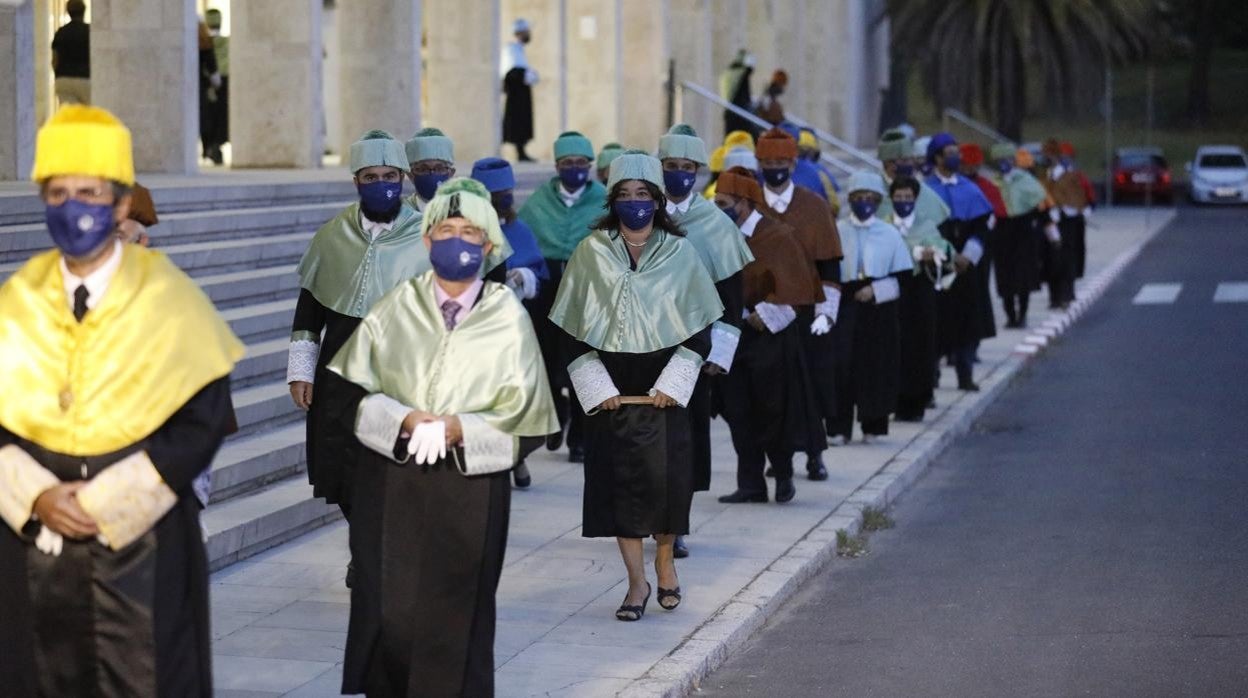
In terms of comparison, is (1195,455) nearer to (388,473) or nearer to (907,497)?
(907,497)

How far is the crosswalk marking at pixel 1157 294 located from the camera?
28.2 m

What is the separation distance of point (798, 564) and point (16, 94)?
7767 mm

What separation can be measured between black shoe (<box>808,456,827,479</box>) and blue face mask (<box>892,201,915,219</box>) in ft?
10.9

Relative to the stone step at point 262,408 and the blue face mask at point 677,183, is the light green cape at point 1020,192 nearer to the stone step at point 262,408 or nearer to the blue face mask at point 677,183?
the stone step at point 262,408

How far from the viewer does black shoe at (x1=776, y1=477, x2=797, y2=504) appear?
12359 millimetres

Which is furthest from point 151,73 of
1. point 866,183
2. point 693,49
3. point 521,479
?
point 693,49

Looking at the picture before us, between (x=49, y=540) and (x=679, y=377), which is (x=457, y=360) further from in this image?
(x=679, y=377)

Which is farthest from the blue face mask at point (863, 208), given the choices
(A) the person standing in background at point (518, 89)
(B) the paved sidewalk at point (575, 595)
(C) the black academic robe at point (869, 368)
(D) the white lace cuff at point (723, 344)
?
(A) the person standing in background at point (518, 89)

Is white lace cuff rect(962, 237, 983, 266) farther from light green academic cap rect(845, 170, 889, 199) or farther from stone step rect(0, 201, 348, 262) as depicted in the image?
stone step rect(0, 201, 348, 262)

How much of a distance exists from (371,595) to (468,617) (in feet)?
0.99

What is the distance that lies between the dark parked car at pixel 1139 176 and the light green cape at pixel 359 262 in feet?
161

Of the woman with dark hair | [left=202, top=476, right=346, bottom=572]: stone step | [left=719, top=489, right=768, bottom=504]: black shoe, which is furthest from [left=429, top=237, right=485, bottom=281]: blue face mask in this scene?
[left=719, top=489, right=768, bottom=504]: black shoe

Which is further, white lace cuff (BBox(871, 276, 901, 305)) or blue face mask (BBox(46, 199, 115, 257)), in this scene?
white lace cuff (BBox(871, 276, 901, 305))

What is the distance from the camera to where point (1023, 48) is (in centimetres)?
5447
